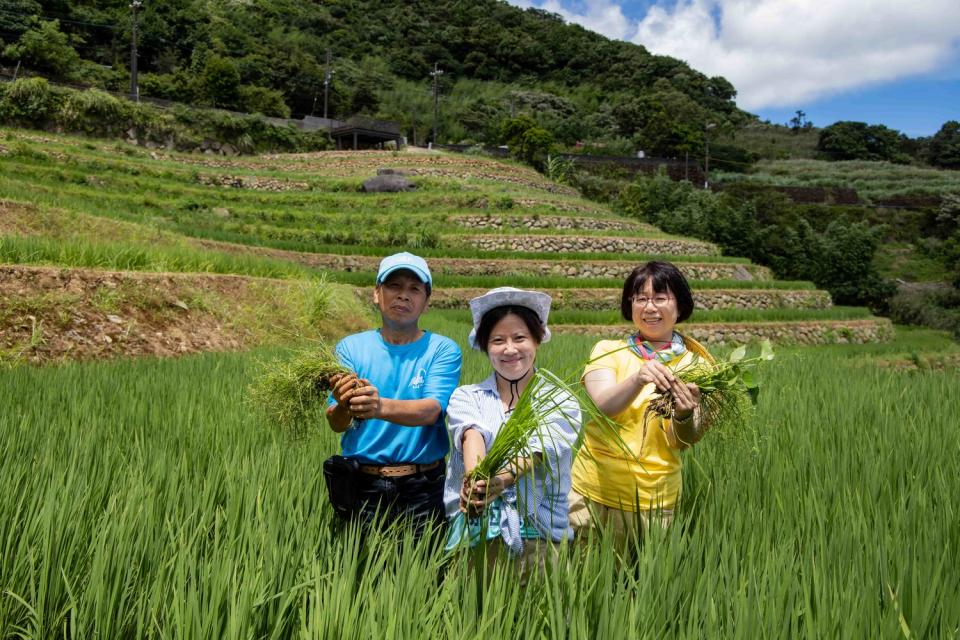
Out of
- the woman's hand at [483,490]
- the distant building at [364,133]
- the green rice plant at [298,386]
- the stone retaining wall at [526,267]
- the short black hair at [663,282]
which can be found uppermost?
the distant building at [364,133]

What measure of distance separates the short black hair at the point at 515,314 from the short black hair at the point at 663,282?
0.31 m

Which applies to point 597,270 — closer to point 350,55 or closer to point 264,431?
point 264,431

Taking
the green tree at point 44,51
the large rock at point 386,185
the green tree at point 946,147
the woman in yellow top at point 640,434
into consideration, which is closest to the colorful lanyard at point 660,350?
the woman in yellow top at point 640,434

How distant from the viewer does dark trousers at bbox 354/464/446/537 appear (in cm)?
164

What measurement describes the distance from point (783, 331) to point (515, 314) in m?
14.0

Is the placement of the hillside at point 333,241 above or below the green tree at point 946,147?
below

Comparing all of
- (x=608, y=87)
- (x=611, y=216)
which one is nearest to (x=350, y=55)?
(x=608, y=87)

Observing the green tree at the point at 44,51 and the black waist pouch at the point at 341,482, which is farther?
the green tree at the point at 44,51

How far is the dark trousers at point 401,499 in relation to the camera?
164 cm

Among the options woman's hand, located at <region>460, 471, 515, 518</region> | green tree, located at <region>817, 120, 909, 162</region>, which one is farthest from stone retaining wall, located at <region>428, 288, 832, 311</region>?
green tree, located at <region>817, 120, 909, 162</region>

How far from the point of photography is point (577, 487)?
6.07 feet

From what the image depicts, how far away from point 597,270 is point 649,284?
14.7 metres

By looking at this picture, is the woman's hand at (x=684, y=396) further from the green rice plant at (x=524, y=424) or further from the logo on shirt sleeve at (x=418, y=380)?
the logo on shirt sleeve at (x=418, y=380)

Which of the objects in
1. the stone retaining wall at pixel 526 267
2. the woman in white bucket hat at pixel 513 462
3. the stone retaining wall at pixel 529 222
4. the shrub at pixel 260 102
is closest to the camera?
the woman in white bucket hat at pixel 513 462
